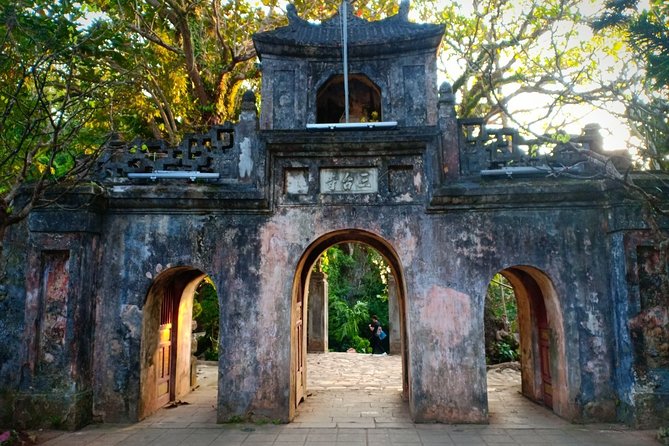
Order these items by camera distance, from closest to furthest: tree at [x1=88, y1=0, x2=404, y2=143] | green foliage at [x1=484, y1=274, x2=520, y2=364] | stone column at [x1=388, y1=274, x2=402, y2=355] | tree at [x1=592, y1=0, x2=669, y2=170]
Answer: tree at [x1=592, y1=0, x2=669, y2=170] → tree at [x1=88, y1=0, x2=404, y2=143] → green foliage at [x1=484, y1=274, x2=520, y2=364] → stone column at [x1=388, y1=274, x2=402, y2=355]

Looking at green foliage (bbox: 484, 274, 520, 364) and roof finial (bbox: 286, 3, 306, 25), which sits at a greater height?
roof finial (bbox: 286, 3, 306, 25)

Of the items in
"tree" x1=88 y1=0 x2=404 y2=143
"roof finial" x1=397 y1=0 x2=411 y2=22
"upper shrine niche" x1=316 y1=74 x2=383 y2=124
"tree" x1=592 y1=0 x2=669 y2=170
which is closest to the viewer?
"tree" x1=592 y1=0 x2=669 y2=170

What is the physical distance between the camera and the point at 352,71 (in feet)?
30.1

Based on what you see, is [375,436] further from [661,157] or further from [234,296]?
[661,157]

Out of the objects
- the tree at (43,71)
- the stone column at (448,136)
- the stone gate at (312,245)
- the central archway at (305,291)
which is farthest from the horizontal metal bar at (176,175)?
the stone column at (448,136)

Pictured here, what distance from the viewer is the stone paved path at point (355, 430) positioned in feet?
21.6

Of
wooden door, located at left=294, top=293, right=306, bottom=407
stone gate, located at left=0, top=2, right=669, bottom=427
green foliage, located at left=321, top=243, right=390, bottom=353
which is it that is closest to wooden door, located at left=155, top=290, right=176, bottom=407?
stone gate, located at left=0, top=2, right=669, bottom=427

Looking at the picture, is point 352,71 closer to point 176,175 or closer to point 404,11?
point 404,11

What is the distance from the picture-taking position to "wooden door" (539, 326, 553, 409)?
27.5ft

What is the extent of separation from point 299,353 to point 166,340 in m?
2.73

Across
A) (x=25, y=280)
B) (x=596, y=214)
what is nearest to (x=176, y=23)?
(x=25, y=280)

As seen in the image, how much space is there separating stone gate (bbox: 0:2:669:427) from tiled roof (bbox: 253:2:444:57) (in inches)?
53.5

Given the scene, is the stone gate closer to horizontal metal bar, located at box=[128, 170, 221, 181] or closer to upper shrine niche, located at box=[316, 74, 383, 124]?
horizontal metal bar, located at box=[128, 170, 221, 181]

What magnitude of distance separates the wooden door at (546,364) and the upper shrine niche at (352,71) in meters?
4.66
